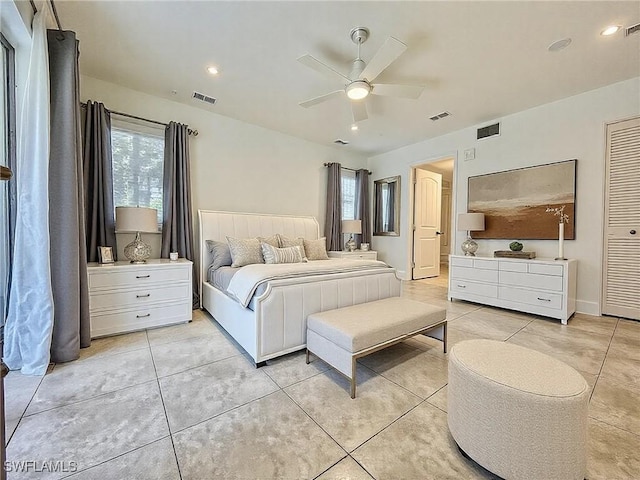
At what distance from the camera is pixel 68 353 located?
2.12 meters

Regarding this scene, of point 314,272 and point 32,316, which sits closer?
point 32,316

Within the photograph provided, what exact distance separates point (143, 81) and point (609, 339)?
224 inches

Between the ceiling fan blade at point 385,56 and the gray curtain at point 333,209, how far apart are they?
9.47ft

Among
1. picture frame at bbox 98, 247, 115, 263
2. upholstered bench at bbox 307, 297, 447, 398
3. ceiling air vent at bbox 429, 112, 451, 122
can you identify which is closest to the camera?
upholstered bench at bbox 307, 297, 447, 398

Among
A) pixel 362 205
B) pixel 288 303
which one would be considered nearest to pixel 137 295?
pixel 288 303

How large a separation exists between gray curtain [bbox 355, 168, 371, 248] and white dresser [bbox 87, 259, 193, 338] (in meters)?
3.78

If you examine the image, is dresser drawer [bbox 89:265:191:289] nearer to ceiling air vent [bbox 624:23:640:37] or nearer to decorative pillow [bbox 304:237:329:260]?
decorative pillow [bbox 304:237:329:260]

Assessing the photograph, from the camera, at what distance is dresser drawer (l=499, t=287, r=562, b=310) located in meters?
3.21

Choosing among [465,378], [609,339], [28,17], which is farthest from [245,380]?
[609,339]

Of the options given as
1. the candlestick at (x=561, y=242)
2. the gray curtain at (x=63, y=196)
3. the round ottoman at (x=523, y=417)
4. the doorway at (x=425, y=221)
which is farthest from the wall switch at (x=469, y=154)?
the gray curtain at (x=63, y=196)

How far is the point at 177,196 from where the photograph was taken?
3.59 meters

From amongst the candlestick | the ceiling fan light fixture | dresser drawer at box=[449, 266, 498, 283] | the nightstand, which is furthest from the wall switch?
the ceiling fan light fixture

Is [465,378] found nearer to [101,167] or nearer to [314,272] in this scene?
[314,272]

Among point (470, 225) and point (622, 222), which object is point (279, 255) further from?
point (622, 222)
